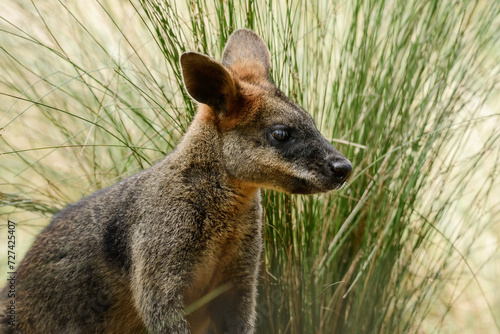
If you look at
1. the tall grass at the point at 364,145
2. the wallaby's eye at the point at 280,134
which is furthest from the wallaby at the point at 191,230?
the tall grass at the point at 364,145

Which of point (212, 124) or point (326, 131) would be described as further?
point (326, 131)

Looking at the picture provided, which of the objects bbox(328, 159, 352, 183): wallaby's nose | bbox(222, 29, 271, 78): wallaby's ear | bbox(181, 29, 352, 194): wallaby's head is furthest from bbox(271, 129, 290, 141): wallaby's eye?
bbox(222, 29, 271, 78): wallaby's ear

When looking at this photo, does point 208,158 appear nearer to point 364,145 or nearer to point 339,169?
A: point 339,169

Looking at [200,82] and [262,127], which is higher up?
[200,82]

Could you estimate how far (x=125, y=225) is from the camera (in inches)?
151

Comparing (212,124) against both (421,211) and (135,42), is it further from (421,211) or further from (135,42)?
(135,42)

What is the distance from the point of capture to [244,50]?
13.9 ft

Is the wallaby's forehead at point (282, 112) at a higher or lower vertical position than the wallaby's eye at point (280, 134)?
higher

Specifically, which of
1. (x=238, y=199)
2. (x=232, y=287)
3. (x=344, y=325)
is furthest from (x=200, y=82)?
(x=344, y=325)

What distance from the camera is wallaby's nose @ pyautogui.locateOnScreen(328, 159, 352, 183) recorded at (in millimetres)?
3643

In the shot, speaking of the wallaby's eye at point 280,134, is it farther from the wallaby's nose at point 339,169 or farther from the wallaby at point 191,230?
the wallaby's nose at point 339,169

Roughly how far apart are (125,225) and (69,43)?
112 inches

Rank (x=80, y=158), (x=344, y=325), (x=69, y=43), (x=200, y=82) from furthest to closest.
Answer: (x=69, y=43) < (x=80, y=158) < (x=344, y=325) < (x=200, y=82)

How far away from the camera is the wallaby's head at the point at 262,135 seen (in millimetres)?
3678
